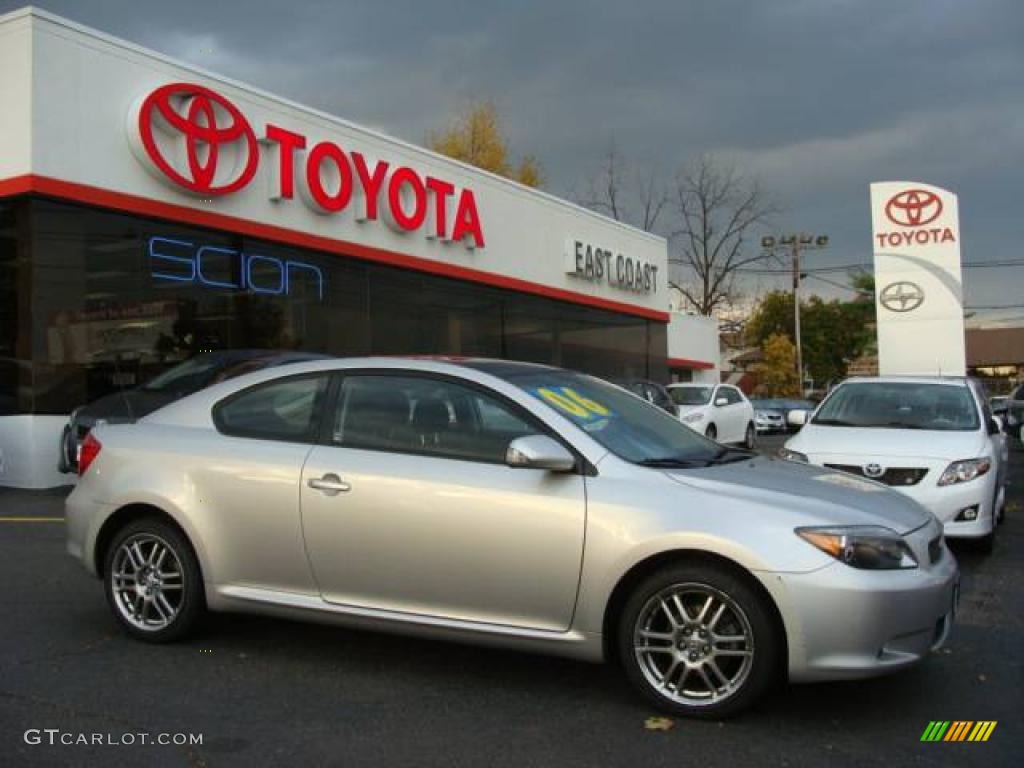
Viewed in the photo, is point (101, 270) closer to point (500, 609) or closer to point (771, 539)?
point (500, 609)

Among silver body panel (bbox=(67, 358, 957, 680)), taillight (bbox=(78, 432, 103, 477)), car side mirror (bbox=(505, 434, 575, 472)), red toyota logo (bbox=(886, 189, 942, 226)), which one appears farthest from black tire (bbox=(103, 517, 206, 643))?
red toyota logo (bbox=(886, 189, 942, 226))

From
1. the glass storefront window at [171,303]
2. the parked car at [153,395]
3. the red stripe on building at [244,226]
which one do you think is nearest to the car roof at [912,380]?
the parked car at [153,395]

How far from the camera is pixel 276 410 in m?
5.12

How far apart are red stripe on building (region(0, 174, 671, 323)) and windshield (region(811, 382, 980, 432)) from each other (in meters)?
9.31

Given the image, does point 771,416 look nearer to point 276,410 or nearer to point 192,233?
point 192,233

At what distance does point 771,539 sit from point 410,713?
165 centimetres

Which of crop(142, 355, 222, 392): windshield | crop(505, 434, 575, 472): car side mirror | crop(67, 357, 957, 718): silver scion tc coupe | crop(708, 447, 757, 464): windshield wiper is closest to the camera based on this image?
crop(67, 357, 957, 718): silver scion tc coupe

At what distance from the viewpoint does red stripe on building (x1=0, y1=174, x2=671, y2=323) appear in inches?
491

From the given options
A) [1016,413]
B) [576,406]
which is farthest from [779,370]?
[576,406]

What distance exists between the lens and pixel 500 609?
14.3 ft

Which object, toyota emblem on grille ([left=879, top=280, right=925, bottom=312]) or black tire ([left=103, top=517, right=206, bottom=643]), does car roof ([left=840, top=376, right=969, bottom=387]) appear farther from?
toyota emblem on grille ([left=879, top=280, right=925, bottom=312])

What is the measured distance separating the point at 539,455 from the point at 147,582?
7.65 ft

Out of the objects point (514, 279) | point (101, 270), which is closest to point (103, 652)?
point (101, 270)

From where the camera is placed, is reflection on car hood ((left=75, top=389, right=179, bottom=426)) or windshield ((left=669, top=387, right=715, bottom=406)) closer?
reflection on car hood ((left=75, top=389, right=179, bottom=426))
